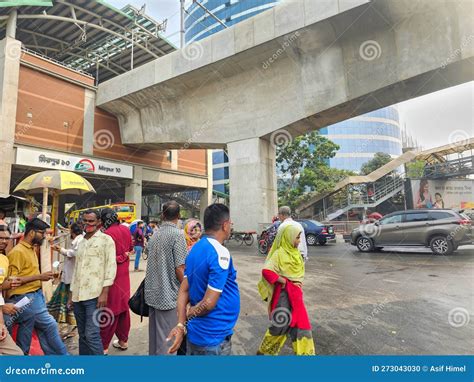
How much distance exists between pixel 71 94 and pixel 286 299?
22.1 meters

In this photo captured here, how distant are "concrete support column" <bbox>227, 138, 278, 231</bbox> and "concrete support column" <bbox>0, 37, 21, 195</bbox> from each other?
12451 mm

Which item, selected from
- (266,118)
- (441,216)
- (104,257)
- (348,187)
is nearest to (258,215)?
(266,118)

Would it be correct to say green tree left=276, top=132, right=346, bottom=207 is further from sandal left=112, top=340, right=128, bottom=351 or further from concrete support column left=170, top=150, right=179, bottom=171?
sandal left=112, top=340, right=128, bottom=351

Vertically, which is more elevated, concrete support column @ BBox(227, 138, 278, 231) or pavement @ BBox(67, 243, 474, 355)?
concrete support column @ BBox(227, 138, 278, 231)

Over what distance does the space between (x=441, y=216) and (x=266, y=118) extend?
7.85 m

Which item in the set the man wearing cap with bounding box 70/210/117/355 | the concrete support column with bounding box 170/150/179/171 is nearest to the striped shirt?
the man wearing cap with bounding box 70/210/117/355

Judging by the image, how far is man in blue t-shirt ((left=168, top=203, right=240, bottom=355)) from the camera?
1.85 meters

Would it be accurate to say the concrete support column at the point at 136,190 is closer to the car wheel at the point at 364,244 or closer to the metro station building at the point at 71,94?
the metro station building at the point at 71,94

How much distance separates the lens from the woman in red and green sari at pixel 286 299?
283 cm

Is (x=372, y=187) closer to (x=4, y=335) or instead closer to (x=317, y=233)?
(x=317, y=233)

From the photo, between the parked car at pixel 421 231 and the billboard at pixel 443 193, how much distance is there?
52.4 feet

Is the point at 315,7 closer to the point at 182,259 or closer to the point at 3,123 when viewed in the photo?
the point at 182,259

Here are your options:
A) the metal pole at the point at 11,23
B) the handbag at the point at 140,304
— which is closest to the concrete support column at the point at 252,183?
the handbag at the point at 140,304

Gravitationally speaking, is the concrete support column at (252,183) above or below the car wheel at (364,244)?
above
